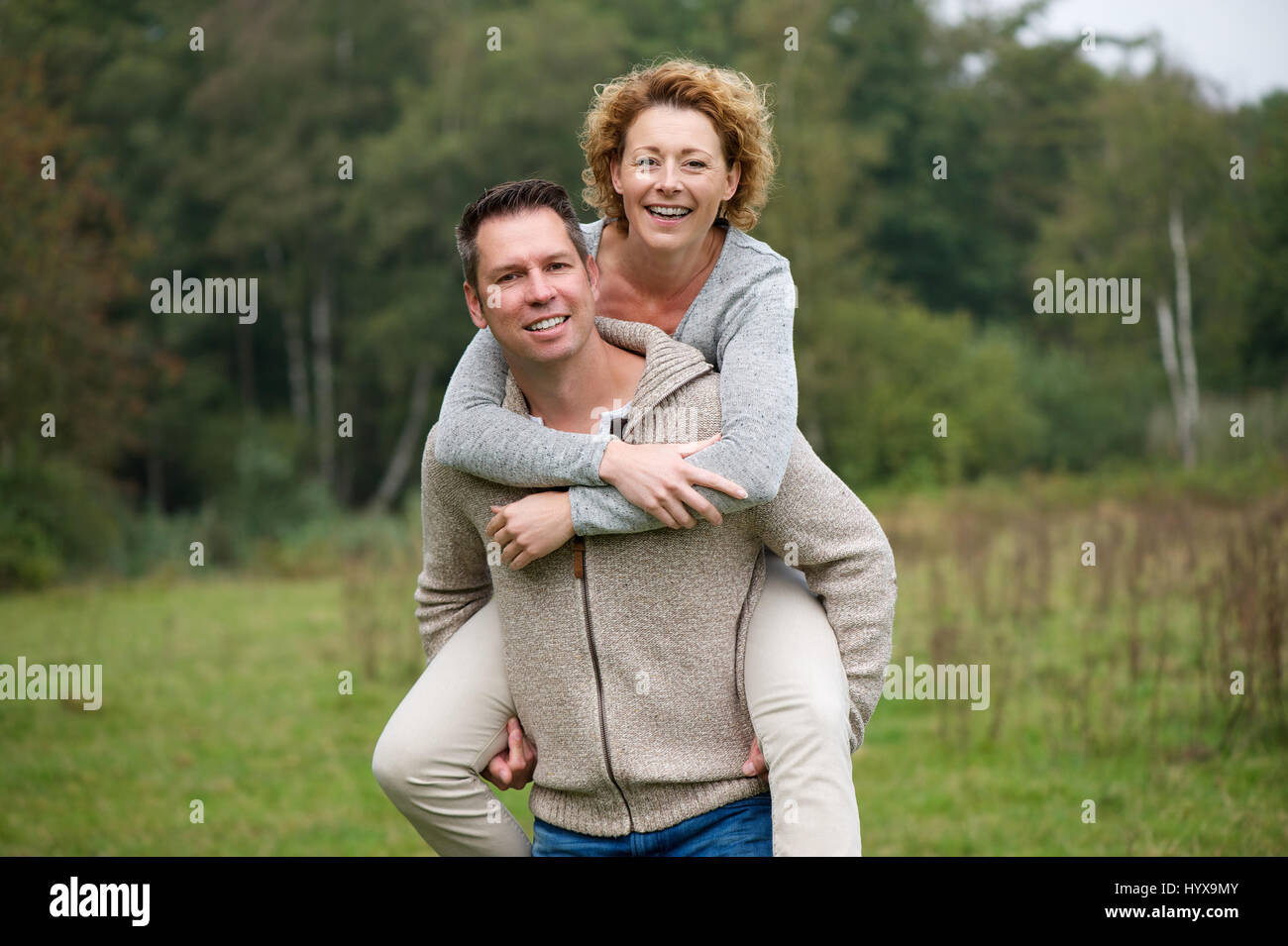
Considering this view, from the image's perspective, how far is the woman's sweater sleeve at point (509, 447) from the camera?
9.29 feet

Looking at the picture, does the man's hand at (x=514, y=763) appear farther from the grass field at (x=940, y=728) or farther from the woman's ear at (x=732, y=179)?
the grass field at (x=940, y=728)

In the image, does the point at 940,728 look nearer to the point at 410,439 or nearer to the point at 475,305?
the point at 475,305

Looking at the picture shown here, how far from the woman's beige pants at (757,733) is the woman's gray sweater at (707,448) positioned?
0.35m

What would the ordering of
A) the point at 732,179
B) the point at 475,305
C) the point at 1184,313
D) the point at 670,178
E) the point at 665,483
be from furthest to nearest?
the point at 1184,313, the point at 732,179, the point at 670,178, the point at 475,305, the point at 665,483

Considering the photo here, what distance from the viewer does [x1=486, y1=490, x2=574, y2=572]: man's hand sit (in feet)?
9.16

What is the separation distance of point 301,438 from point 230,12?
31.5 ft

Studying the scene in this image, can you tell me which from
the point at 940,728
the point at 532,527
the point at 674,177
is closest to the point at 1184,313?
the point at 940,728

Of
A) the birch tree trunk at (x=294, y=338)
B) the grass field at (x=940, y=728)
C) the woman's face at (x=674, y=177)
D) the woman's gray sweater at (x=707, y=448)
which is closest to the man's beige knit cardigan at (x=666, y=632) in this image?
the woman's gray sweater at (x=707, y=448)

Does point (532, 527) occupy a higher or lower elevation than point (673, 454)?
lower

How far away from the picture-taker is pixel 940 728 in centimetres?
808

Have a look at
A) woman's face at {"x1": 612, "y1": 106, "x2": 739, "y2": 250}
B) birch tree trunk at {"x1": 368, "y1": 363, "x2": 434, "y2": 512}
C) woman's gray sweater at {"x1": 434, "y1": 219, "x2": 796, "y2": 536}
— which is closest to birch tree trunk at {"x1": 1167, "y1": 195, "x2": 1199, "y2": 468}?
birch tree trunk at {"x1": 368, "y1": 363, "x2": 434, "y2": 512}

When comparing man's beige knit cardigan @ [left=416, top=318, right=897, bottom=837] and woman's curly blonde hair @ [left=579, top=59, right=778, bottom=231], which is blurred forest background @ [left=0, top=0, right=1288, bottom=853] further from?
man's beige knit cardigan @ [left=416, top=318, right=897, bottom=837]

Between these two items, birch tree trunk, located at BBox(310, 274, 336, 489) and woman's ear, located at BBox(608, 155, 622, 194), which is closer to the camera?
woman's ear, located at BBox(608, 155, 622, 194)

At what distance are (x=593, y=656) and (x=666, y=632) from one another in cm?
17
